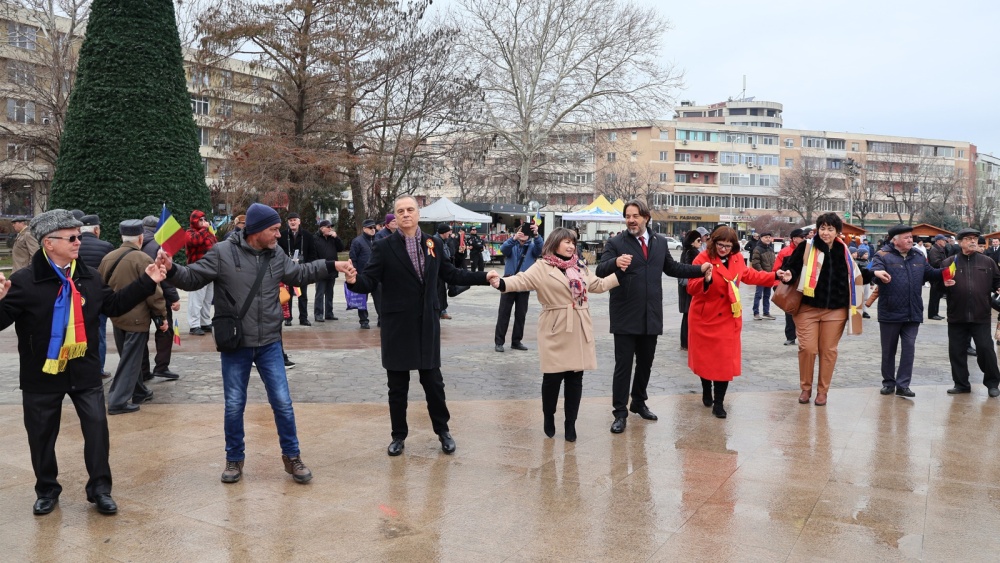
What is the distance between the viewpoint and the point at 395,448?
573 cm

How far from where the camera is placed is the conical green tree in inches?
571

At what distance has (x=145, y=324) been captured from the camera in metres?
6.95

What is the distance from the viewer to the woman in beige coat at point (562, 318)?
5.99 metres

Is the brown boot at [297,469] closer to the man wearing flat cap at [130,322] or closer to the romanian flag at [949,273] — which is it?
the man wearing flat cap at [130,322]

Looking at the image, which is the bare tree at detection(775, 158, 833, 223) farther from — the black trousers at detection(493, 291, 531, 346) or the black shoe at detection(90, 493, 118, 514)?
the black shoe at detection(90, 493, 118, 514)

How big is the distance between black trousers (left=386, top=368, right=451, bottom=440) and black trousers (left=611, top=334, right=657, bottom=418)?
1556 millimetres

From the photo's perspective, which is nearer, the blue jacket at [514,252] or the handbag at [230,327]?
the handbag at [230,327]

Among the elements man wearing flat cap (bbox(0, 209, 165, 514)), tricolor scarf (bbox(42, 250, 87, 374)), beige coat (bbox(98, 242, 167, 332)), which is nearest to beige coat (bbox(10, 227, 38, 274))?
beige coat (bbox(98, 242, 167, 332))

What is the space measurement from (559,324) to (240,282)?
2.35 m

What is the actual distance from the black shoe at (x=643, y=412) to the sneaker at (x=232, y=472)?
343cm


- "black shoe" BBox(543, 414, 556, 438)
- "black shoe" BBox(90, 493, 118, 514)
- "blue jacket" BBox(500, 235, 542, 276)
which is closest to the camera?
"black shoe" BBox(90, 493, 118, 514)

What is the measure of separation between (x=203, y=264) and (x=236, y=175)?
2164 cm

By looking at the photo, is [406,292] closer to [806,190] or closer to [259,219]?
[259,219]

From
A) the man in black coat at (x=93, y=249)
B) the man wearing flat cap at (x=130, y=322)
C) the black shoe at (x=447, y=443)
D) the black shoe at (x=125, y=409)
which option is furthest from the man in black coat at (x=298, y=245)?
the black shoe at (x=447, y=443)
